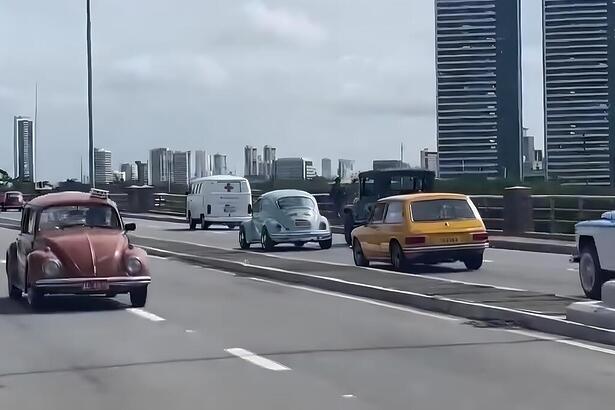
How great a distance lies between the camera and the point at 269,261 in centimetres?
2445

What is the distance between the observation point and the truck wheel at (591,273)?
15.7m

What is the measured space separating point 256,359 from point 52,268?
16.6 feet

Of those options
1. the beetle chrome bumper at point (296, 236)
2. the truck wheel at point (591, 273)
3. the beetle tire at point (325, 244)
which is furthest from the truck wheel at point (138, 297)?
the beetle tire at point (325, 244)

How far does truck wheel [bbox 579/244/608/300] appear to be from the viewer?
15711mm

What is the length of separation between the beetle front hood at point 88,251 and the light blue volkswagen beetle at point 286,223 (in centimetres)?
1384

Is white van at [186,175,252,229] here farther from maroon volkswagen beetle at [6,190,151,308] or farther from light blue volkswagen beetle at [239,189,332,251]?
maroon volkswagen beetle at [6,190,151,308]

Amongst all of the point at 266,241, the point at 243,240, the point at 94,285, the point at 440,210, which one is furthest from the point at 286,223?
the point at 94,285

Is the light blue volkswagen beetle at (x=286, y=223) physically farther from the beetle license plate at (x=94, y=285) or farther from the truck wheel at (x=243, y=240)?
the beetle license plate at (x=94, y=285)

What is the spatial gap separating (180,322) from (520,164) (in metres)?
30.8

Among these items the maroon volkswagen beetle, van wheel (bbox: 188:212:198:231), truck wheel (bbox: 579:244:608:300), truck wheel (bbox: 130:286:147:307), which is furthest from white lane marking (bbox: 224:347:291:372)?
van wheel (bbox: 188:212:198:231)

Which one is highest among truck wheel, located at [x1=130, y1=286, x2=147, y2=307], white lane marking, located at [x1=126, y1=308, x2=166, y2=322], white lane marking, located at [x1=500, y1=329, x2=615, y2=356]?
truck wheel, located at [x1=130, y1=286, x2=147, y2=307]

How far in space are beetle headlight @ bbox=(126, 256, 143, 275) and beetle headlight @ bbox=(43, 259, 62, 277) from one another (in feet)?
3.07

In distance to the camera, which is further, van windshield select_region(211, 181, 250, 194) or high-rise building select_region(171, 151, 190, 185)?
high-rise building select_region(171, 151, 190, 185)

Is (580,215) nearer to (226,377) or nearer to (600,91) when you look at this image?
(600,91)
